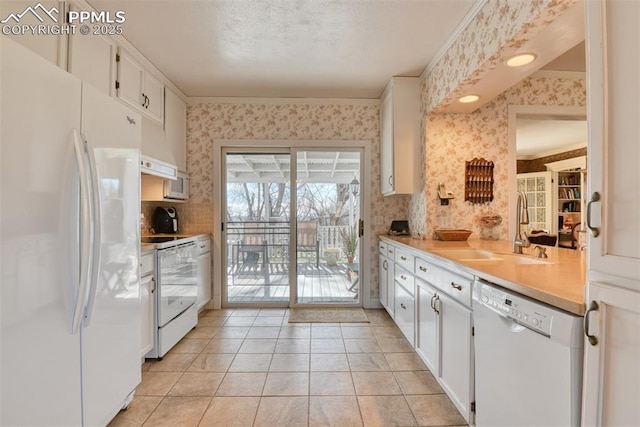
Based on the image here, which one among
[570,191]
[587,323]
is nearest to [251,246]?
[587,323]

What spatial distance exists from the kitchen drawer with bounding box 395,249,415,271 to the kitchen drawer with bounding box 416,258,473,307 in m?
0.18

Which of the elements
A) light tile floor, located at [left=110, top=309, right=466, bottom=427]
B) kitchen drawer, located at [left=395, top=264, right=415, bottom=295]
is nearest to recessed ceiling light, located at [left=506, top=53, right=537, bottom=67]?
kitchen drawer, located at [left=395, top=264, right=415, bottom=295]

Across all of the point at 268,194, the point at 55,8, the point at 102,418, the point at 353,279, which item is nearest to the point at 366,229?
the point at 353,279

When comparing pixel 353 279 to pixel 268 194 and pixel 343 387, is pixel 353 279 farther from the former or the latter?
pixel 343 387

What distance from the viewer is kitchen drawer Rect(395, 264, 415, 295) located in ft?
8.13

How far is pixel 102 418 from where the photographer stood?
60.1 inches

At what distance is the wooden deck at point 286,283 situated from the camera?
3.92 m

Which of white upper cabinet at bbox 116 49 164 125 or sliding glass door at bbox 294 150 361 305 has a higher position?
white upper cabinet at bbox 116 49 164 125

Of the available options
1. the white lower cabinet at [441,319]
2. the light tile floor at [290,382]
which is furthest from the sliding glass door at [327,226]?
the white lower cabinet at [441,319]

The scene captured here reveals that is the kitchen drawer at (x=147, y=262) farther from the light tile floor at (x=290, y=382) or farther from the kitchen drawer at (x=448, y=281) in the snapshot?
the kitchen drawer at (x=448, y=281)

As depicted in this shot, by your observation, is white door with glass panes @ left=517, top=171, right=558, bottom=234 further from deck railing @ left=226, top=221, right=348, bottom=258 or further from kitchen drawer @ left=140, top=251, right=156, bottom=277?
kitchen drawer @ left=140, top=251, right=156, bottom=277

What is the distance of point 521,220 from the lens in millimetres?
1972

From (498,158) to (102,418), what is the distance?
3.58 m

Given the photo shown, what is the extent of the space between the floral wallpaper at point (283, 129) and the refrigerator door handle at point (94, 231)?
2.42 metres
